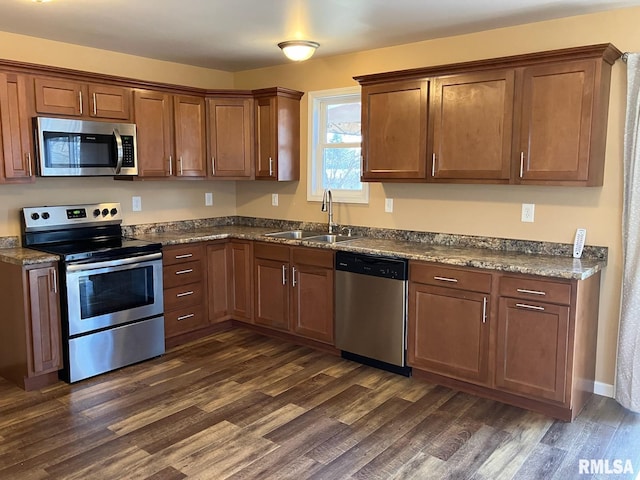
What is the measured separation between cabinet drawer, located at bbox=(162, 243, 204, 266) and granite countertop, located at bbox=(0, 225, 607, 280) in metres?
0.06

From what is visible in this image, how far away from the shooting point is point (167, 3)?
9.89 ft

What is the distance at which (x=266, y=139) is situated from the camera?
467cm

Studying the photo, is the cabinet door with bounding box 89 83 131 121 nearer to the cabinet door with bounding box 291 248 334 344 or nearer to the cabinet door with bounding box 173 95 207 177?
the cabinet door with bounding box 173 95 207 177

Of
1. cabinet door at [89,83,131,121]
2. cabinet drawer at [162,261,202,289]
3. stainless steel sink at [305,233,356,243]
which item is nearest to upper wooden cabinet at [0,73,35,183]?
cabinet door at [89,83,131,121]

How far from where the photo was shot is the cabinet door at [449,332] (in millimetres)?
3252

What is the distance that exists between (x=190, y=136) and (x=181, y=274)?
47.9 inches

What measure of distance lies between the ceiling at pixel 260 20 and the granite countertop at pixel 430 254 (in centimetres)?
153

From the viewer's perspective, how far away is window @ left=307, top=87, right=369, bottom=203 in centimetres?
445

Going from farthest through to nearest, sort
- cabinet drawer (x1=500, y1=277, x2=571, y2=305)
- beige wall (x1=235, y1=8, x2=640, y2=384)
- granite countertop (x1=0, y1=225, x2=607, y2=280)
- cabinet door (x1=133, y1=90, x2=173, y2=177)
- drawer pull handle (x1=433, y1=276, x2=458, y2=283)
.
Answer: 1. cabinet door (x1=133, y1=90, x2=173, y2=177)
2. drawer pull handle (x1=433, y1=276, x2=458, y2=283)
3. beige wall (x1=235, y1=8, x2=640, y2=384)
4. granite countertop (x1=0, y1=225, x2=607, y2=280)
5. cabinet drawer (x1=500, y1=277, x2=571, y2=305)

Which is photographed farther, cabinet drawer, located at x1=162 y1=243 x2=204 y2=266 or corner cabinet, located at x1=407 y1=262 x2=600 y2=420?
cabinet drawer, located at x1=162 y1=243 x2=204 y2=266

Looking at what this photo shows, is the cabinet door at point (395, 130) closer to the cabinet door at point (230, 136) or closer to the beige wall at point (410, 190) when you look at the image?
the beige wall at point (410, 190)

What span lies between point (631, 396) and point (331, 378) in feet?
6.19

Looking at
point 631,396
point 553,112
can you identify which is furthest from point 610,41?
point 631,396

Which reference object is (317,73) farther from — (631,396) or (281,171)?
(631,396)
